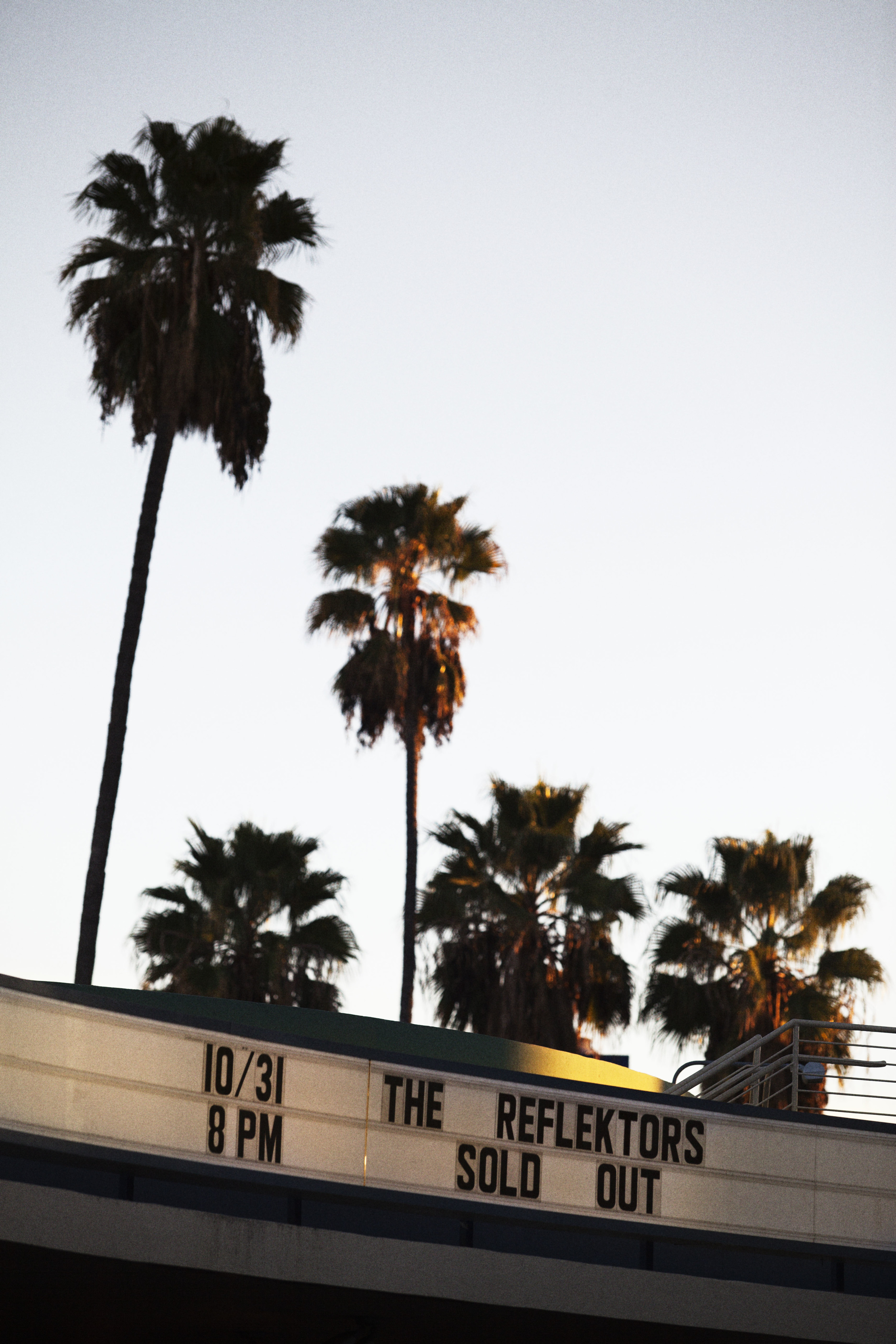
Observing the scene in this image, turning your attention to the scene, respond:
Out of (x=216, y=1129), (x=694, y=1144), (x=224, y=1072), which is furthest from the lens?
(x=694, y=1144)

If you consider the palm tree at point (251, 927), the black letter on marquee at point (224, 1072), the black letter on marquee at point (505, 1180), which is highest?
the palm tree at point (251, 927)

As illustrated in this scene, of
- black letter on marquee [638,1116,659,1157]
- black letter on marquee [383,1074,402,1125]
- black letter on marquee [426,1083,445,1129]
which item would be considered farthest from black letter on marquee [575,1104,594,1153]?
black letter on marquee [383,1074,402,1125]

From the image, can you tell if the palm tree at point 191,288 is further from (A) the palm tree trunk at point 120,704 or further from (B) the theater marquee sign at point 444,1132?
(B) the theater marquee sign at point 444,1132

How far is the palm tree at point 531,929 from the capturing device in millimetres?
34281

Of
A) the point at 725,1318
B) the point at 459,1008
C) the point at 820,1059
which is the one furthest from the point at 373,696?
the point at 725,1318

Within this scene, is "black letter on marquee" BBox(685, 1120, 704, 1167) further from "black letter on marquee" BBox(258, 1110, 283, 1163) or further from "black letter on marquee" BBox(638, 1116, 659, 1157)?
"black letter on marquee" BBox(258, 1110, 283, 1163)

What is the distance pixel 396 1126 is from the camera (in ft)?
35.1

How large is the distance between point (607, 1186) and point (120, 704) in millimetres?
14443

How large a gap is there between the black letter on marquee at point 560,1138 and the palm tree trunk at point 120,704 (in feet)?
39.2

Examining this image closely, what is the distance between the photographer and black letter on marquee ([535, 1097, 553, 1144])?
11.1 meters

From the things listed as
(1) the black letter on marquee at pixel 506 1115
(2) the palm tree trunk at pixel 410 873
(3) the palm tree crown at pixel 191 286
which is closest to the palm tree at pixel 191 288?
(3) the palm tree crown at pixel 191 286

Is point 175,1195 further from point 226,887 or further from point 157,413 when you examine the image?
point 226,887

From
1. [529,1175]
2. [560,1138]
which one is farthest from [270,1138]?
[560,1138]

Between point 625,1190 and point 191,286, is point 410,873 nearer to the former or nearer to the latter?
point 191,286
